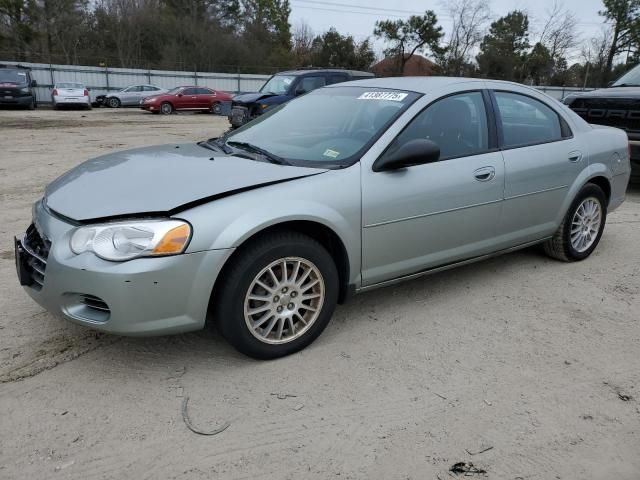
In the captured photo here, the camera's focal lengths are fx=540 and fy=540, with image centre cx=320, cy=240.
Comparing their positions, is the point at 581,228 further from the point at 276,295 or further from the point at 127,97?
the point at 127,97

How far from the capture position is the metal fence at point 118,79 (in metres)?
28.5

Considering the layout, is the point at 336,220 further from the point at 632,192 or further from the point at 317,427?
the point at 632,192

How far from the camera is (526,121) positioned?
427cm

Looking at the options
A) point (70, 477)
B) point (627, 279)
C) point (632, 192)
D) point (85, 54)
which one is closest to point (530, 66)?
point (85, 54)

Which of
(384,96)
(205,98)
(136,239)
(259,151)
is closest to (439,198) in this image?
(384,96)

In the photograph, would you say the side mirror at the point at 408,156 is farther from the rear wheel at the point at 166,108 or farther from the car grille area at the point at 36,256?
the rear wheel at the point at 166,108

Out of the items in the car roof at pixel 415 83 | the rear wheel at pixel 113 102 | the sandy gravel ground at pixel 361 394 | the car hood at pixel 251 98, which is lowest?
the sandy gravel ground at pixel 361 394

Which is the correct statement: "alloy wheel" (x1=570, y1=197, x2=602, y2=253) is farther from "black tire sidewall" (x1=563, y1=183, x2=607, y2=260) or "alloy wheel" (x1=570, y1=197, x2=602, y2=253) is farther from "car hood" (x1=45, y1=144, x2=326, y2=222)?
"car hood" (x1=45, y1=144, x2=326, y2=222)

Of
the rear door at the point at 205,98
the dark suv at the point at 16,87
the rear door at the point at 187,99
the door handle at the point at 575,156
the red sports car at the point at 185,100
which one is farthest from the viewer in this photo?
the rear door at the point at 205,98

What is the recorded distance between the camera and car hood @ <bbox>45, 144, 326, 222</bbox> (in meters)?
2.75

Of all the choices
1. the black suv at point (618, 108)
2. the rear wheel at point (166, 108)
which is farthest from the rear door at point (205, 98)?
the black suv at point (618, 108)

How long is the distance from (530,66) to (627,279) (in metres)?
51.7

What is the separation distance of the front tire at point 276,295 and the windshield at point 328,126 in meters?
0.62

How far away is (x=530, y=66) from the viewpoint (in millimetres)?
50344
